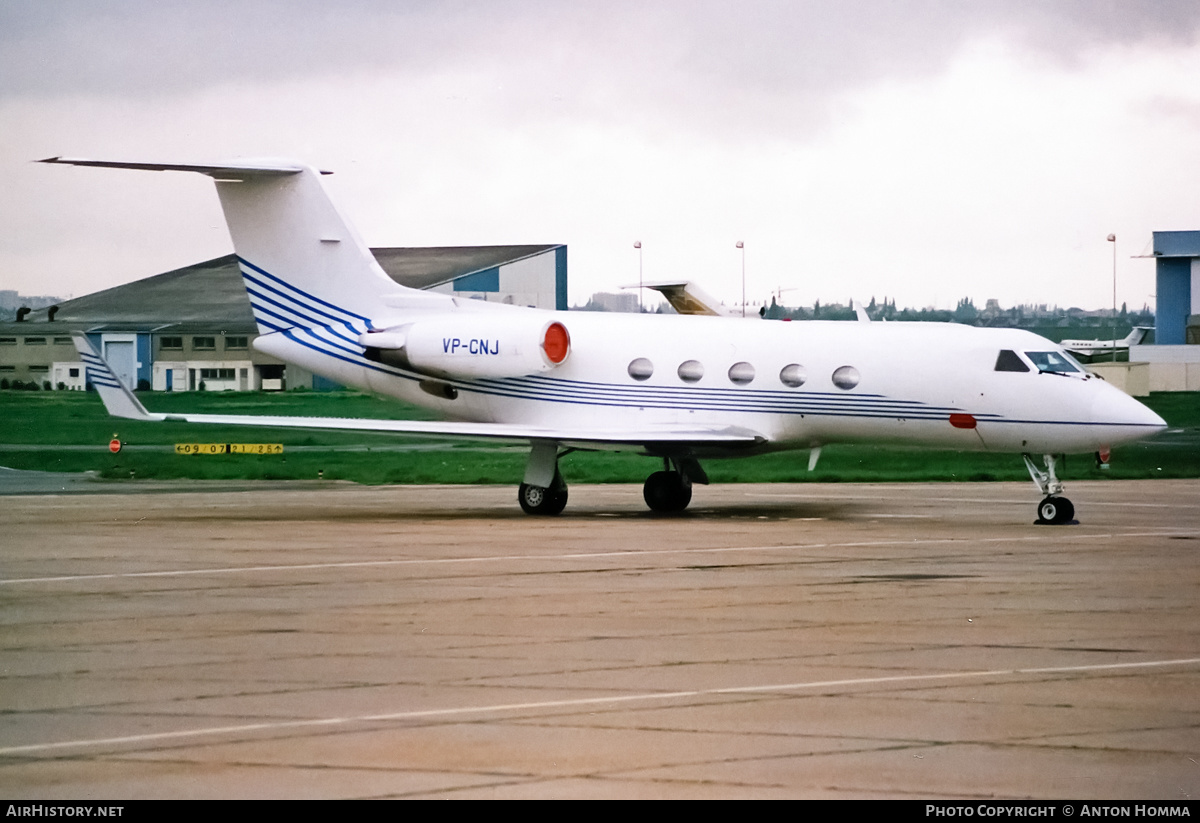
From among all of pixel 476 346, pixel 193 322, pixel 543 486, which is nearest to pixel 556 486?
pixel 543 486

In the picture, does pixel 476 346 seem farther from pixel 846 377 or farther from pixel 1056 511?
pixel 1056 511

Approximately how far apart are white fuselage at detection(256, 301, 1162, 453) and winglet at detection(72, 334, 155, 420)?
12.5 feet

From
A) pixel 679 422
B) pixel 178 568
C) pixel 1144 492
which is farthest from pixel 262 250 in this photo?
pixel 1144 492

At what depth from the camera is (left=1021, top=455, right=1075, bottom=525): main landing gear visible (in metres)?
19.5

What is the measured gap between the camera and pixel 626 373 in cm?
2192

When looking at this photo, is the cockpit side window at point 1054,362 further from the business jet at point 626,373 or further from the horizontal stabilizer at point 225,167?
the horizontal stabilizer at point 225,167

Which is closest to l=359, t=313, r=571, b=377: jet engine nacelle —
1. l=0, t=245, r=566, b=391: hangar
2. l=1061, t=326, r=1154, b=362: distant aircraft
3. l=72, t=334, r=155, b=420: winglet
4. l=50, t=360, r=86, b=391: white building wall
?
l=72, t=334, r=155, b=420: winglet

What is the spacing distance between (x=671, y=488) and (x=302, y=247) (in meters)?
6.83

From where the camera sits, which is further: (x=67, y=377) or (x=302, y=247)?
(x=67, y=377)

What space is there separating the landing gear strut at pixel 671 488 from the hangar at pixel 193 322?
35.3 feet

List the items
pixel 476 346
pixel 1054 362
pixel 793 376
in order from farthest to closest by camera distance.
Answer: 1. pixel 476 346
2. pixel 793 376
3. pixel 1054 362

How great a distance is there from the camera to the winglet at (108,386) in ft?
65.5

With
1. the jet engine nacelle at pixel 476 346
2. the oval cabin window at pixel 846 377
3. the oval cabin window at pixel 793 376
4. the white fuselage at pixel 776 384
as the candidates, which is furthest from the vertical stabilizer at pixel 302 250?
the oval cabin window at pixel 846 377
